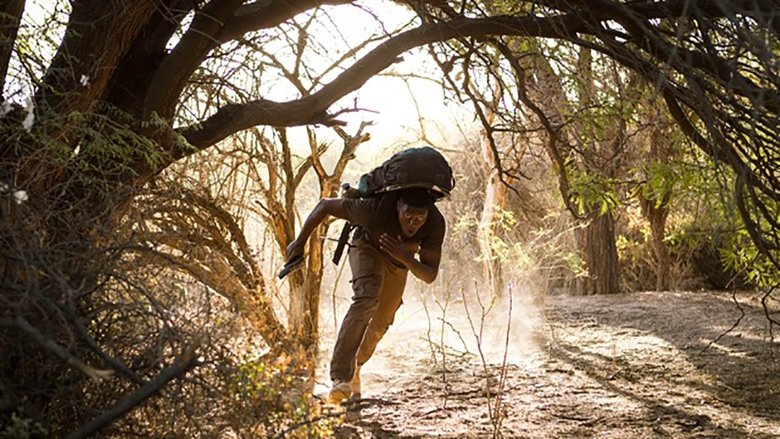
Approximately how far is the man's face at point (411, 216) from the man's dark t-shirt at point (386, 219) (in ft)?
0.55

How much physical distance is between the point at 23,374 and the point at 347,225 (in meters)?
3.85

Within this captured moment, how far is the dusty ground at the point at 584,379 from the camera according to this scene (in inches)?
224

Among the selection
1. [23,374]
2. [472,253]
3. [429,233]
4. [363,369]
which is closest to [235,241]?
[363,369]

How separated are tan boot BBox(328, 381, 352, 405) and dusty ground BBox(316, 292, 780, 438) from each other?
141 mm

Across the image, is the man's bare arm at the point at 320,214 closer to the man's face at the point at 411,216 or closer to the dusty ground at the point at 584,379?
the man's face at the point at 411,216

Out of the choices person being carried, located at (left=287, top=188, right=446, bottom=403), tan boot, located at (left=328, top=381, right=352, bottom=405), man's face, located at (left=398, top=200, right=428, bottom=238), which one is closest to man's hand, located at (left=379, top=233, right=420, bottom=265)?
person being carried, located at (left=287, top=188, right=446, bottom=403)

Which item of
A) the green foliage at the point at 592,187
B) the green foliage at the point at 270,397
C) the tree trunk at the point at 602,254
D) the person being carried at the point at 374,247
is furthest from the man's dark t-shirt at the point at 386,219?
the tree trunk at the point at 602,254

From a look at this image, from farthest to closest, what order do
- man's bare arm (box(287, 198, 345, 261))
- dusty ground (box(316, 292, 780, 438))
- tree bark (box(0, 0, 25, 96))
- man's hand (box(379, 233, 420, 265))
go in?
1. man's bare arm (box(287, 198, 345, 261))
2. man's hand (box(379, 233, 420, 265))
3. dusty ground (box(316, 292, 780, 438))
4. tree bark (box(0, 0, 25, 96))

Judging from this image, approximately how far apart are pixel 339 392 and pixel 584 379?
2325mm

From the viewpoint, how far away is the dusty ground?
5.69m

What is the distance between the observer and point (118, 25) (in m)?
4.61

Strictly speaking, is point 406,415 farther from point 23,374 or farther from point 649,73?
point 23,374

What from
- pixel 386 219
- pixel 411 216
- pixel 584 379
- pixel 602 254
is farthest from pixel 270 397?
pixel 602 254

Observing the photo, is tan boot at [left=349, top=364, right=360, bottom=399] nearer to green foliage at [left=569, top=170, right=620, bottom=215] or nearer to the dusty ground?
the dusty ground
